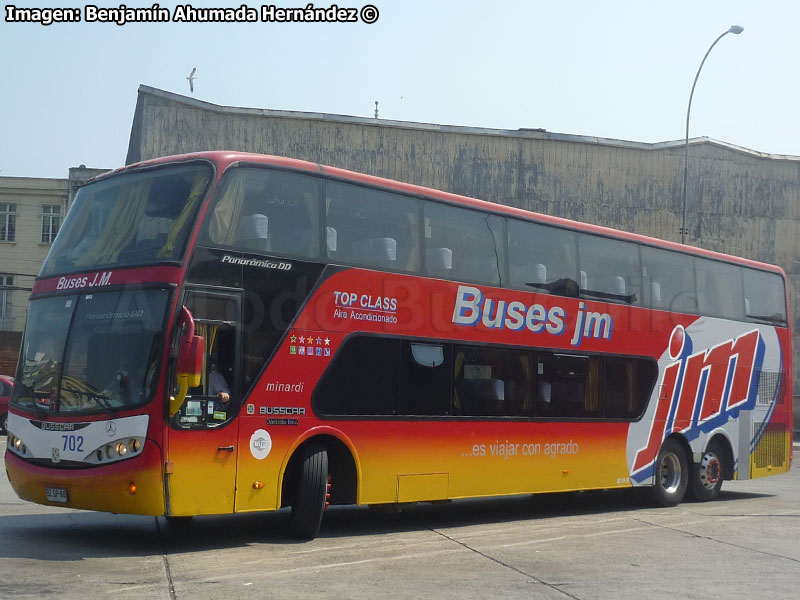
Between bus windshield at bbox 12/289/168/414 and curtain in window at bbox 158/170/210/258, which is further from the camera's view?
curtain in window at bbox 158/170/210/258

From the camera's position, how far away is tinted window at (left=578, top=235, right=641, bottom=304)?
1490cm

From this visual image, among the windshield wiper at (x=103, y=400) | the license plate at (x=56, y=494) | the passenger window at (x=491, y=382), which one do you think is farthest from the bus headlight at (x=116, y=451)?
the passenger window at (x=491, y=382)

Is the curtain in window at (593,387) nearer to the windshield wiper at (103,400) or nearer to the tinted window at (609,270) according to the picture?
the tinted window at (609,270)

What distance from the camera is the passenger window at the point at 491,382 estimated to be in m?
12.8

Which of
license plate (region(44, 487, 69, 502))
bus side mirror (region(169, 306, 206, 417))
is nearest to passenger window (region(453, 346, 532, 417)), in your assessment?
bus side mirror (region(169, 306, 206, 417))

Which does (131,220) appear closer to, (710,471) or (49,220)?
(710,471)

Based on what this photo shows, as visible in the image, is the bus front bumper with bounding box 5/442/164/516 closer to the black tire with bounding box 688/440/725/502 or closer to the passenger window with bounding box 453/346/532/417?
the passenger window with bounding box 453/346/532/417

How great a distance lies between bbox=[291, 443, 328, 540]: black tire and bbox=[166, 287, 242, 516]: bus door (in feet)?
3.09

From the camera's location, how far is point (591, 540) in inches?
464

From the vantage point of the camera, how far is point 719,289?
17.5 m

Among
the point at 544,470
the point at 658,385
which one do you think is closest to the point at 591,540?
the point at 544,470

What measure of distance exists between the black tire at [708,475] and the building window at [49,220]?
36924mm

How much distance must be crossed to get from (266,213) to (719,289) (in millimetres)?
9788

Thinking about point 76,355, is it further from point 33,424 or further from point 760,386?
point 760,386
